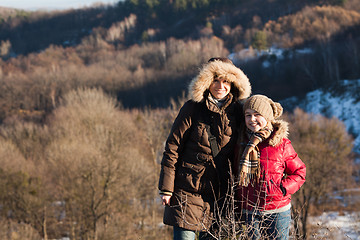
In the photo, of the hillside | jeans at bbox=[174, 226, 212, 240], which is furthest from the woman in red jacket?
the hillside

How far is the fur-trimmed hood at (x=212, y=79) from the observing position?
279 cm

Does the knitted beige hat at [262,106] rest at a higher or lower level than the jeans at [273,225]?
higher

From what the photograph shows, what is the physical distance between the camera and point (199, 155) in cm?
275

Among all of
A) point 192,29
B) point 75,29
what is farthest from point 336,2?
point 75,29

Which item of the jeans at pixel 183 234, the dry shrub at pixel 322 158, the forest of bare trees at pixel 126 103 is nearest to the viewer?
the jeans at pixel 183 234

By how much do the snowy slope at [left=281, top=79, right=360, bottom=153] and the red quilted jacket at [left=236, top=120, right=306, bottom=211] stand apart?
30910 mm

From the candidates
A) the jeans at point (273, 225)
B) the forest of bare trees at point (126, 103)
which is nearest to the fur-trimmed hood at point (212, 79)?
the forest of bare trees at point (126, 103)

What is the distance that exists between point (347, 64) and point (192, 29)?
46.7 meters

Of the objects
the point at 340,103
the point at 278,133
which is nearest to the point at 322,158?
the point at 340,103

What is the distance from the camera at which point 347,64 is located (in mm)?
40500

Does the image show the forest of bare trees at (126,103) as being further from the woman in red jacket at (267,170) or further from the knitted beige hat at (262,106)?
the knitted beige hat at (262,106)

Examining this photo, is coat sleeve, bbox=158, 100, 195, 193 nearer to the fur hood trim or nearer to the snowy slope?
the fur hood trim

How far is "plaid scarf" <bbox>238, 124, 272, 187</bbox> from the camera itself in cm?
254

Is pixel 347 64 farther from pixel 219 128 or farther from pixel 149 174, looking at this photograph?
pixel 219 128
